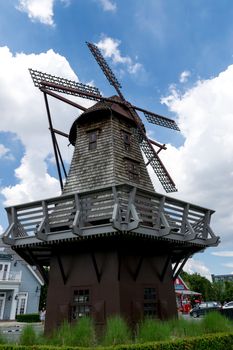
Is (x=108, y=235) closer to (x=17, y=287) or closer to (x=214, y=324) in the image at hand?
(x=214, y=324)

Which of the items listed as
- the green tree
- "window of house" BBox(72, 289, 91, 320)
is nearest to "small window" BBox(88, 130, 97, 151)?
"window of house" BBox(72, 289, 91, 320)

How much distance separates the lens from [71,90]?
42.9ft

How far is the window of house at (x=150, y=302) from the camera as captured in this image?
9.51m

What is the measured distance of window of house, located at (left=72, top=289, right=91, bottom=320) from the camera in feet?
29.9

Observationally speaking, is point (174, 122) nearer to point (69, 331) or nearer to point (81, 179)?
point (81, 179)

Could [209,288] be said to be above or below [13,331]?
above

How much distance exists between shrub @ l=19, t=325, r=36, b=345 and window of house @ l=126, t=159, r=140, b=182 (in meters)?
5.68

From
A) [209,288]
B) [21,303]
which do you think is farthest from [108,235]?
[209,288]

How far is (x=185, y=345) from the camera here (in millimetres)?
6637

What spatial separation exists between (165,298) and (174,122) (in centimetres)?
870

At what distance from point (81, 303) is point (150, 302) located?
2.12m

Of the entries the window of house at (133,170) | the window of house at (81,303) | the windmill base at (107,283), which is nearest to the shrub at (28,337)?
the windmill base at (107,283)

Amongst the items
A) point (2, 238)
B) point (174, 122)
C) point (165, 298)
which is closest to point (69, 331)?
point (2, 238)

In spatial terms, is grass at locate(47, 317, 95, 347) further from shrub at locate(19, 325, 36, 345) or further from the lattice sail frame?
the lattice sail frame
